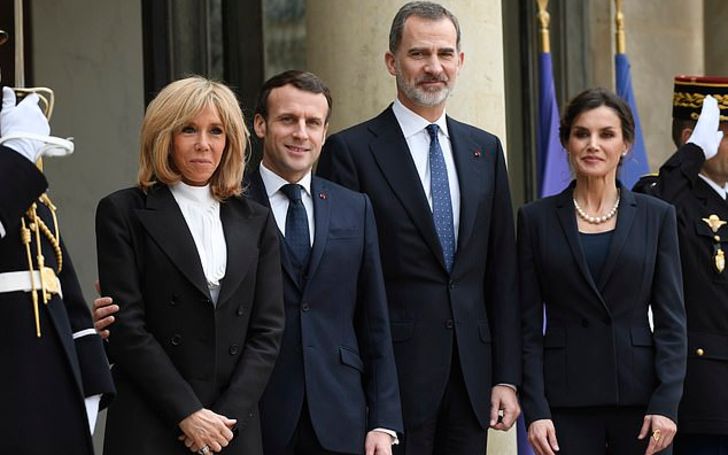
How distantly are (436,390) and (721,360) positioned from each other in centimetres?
117

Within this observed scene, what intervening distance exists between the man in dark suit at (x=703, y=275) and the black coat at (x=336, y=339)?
1272 millimetres

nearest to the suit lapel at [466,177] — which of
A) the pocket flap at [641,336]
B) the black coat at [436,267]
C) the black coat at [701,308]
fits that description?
the black coat at [436,267]

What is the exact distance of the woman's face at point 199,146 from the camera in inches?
190

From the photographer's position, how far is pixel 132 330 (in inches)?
182

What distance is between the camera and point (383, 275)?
5395mm

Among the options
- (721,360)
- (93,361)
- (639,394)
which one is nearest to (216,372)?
(93,361)

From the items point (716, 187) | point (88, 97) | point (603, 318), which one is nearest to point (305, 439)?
point (603, 318)

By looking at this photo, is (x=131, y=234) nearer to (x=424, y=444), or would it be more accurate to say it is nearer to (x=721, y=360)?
(x=424, y=444)

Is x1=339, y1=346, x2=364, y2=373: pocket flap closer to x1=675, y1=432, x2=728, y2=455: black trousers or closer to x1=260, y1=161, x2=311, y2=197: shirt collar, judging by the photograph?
x1=260, y1=161, x2=311, y2=197: shirt collar

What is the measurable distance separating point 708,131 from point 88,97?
311cm

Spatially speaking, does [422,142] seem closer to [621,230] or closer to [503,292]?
[503,292]

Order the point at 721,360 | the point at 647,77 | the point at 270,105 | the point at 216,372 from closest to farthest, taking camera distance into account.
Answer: the point at 216,372, the point at 270,105, the point at 721,360, the point at 647,77

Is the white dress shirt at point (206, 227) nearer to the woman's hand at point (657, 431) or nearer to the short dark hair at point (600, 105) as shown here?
the short dark hair at point (600, 105)

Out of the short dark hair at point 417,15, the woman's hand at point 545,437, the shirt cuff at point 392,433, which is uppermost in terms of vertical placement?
the short dark hair at point 417,15
